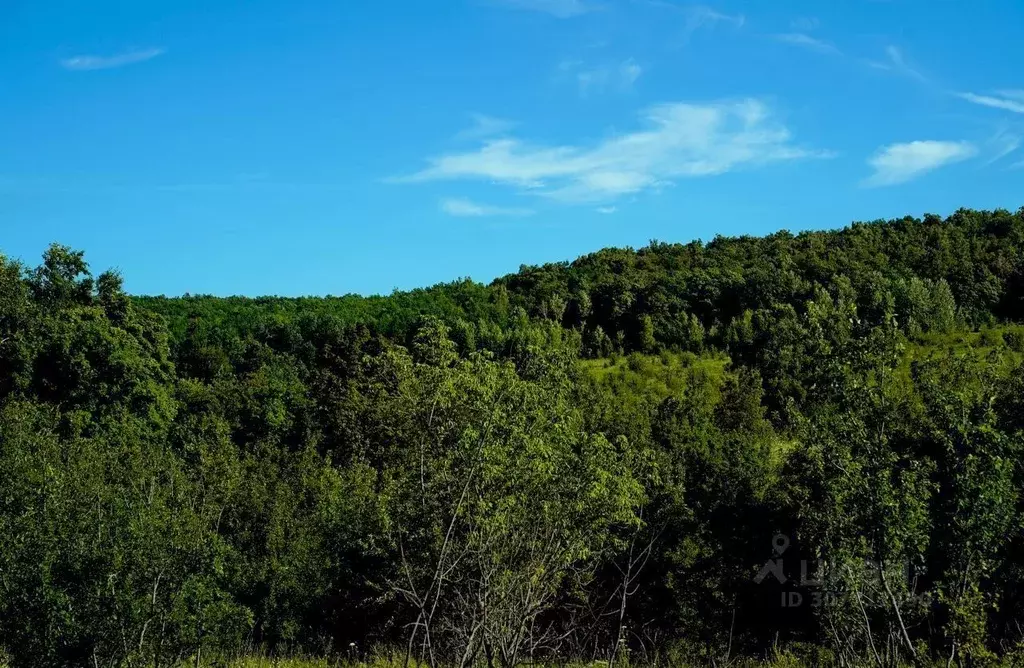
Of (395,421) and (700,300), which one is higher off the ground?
(700,300)

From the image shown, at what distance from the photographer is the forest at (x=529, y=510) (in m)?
13.7

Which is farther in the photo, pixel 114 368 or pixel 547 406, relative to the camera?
pixel 114 368

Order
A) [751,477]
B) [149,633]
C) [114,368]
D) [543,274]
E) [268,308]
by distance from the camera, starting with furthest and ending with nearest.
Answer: [543,274], [268,308], [114,368], [751,477], [149,633]

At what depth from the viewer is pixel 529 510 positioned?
1673 centimetres

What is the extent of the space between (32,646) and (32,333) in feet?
164

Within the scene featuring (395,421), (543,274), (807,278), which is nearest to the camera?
(395,421)

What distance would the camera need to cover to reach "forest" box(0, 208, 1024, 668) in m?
13.7

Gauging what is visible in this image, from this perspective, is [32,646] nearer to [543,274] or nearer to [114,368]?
[114,368]

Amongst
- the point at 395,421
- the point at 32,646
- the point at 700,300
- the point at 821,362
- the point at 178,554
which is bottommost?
the point at 32,646

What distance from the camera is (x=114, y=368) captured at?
198 feet

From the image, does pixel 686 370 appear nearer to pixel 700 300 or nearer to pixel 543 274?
pixel 700 300

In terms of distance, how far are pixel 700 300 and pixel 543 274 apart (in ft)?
96.1

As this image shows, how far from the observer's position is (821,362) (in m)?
14.0

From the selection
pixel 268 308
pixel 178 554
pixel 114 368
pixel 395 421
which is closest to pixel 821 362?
pixel 395 421
